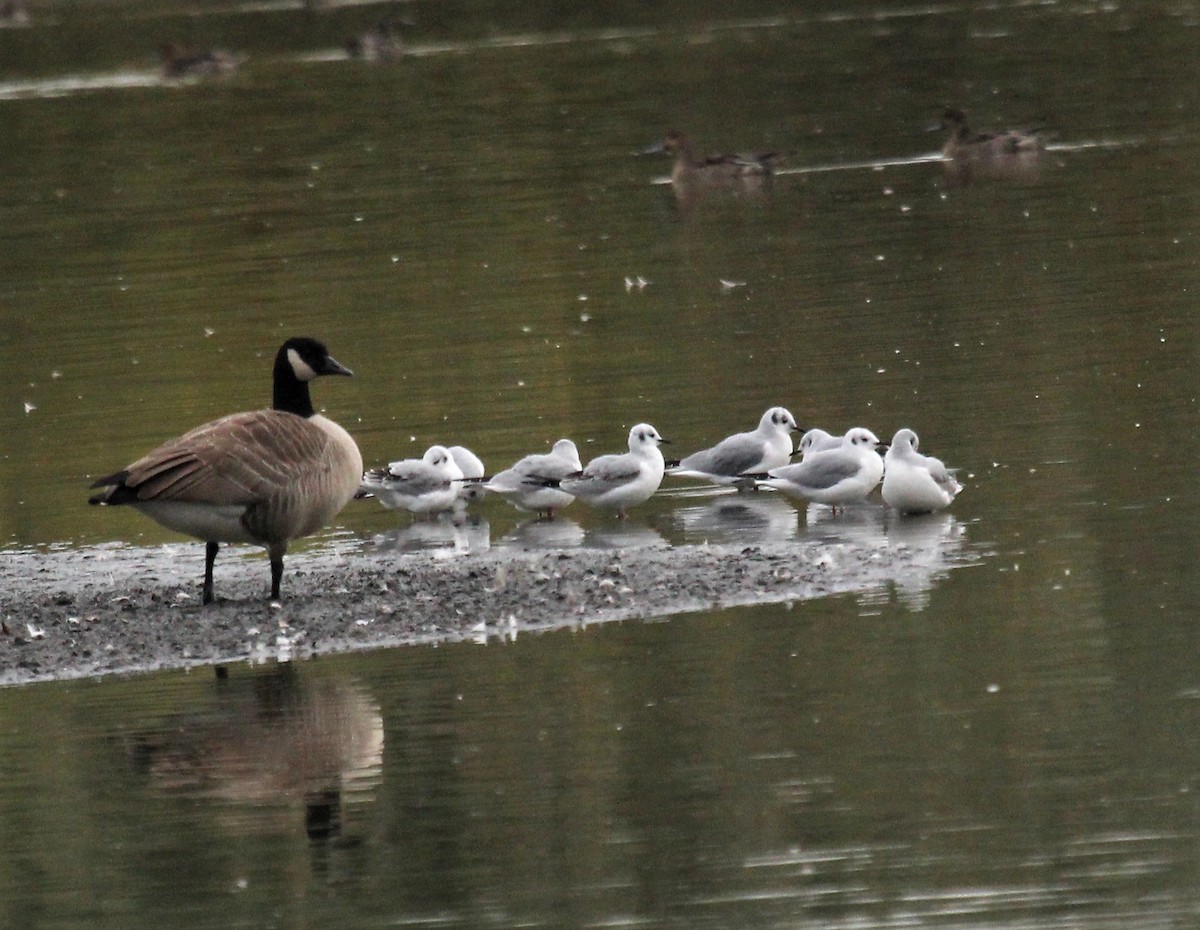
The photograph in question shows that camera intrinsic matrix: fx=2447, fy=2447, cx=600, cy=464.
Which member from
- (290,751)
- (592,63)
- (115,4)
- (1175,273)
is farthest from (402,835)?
(115,4)

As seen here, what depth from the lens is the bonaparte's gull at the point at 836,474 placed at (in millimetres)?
15008

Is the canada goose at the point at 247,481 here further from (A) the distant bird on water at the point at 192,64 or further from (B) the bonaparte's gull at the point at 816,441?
(A) the distant bird on water at the point at 192,64

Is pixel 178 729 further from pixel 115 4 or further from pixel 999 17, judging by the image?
pixel 115 4

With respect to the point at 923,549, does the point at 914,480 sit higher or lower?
higher

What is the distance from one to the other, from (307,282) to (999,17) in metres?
32.4

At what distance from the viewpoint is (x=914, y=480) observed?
1437 centimetres

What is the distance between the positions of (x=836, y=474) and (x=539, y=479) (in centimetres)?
186

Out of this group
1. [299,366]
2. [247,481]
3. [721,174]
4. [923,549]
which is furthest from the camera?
[721,174]

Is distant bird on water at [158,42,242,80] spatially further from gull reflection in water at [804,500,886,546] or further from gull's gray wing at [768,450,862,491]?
gull's gray wing at [768,450,862,491]

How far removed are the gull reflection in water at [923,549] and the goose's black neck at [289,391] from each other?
3436 mm

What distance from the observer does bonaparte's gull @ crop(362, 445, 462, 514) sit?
1550 centimetres

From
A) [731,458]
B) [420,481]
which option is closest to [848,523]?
[731,458]

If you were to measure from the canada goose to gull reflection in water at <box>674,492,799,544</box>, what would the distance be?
2.57 m

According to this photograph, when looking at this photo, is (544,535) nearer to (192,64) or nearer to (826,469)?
(826,469)
